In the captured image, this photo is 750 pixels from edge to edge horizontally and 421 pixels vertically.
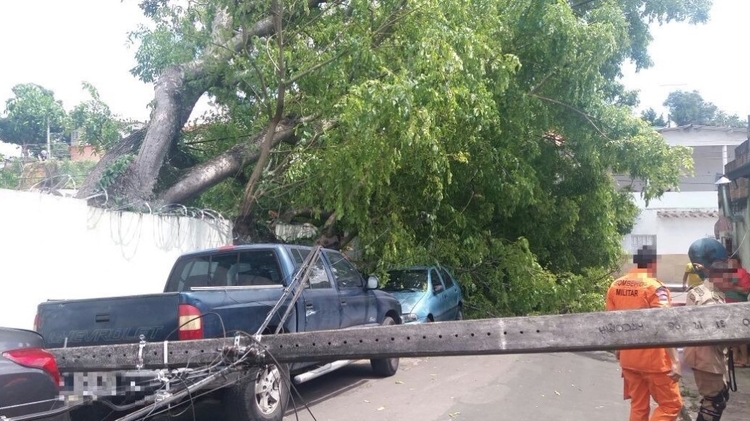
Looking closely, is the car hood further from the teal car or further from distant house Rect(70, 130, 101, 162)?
distant house Rect(70, 130, 101, 162)

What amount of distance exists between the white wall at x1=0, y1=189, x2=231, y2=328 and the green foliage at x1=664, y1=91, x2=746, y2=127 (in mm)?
53509

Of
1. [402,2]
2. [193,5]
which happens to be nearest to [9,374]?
[402,2]

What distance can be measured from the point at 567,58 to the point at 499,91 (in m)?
1.89

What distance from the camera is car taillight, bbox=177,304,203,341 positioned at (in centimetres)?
600

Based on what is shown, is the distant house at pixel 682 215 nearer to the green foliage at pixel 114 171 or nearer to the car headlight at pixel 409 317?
the car headlight at pixel 409 317

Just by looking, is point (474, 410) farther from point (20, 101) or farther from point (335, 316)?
point (20, 101)

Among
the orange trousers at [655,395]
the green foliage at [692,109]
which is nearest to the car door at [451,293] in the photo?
the orange trousers at [655,395]

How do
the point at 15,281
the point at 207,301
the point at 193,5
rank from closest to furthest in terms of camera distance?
the point at 207,301, the point at 15,281, the point at 193,5

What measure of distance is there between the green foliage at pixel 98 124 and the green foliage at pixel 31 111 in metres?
19.4

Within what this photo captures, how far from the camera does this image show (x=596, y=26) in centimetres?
1306

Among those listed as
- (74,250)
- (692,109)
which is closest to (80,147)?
(74,250)

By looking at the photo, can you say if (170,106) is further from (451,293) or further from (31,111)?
(31,111)

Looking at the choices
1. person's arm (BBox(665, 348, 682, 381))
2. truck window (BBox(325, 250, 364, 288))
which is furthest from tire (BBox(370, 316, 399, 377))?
person's arm (BBox(665, 348, 682, 381))

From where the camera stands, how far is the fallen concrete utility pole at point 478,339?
2893 mm
